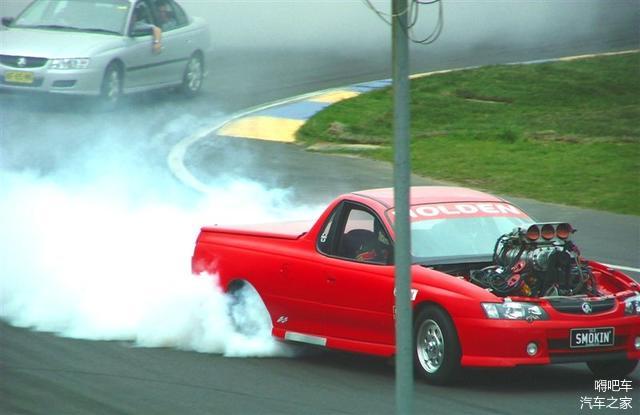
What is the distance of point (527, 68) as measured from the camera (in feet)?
80.2

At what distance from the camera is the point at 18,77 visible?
60.4 ft

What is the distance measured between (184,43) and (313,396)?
13.9m

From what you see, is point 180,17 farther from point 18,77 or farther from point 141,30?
point 18,77

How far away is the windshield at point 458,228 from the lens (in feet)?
28.9

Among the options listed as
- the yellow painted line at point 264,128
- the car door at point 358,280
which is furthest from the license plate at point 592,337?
the yellow painted line at point 264,128

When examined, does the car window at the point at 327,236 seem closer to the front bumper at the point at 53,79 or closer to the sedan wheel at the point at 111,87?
the front bumper at the point at 53,79

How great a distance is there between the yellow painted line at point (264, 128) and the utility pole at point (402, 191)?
14103 mm

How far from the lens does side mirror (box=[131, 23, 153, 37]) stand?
1947 cm

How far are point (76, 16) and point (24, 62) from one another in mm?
1484

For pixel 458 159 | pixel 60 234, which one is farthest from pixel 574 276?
pixel 458 159

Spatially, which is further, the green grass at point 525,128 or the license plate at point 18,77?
the license plate at point 18,77

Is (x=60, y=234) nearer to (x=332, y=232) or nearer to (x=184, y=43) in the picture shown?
(x=332, y=232)

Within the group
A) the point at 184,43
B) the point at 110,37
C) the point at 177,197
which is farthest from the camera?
the point at 184,43

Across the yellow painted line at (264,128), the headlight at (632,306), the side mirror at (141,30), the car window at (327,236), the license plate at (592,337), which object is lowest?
the yellow painted line at (264,128)
